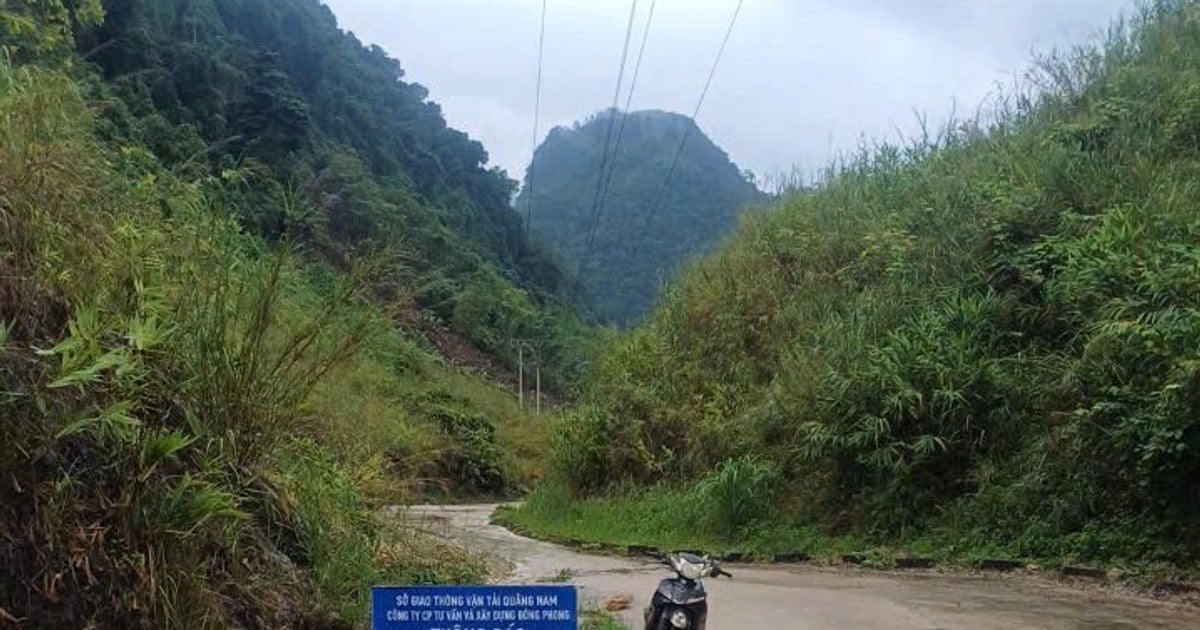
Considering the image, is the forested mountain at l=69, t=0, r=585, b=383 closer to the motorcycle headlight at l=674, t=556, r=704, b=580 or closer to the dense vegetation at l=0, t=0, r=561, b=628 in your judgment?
the dense vegetation at l=0, t=0, r=561, b=628

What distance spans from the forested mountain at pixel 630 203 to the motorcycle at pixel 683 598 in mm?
21644

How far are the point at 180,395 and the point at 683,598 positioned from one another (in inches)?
101

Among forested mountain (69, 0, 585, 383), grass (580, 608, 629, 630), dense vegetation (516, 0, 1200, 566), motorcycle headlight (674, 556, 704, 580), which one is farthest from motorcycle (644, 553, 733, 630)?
forested mountain (69, 0, 585, 383)

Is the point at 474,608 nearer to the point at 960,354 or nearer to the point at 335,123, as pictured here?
the point at 960,354

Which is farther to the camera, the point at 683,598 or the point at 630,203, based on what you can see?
the point at 630,203

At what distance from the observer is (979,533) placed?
10648mm

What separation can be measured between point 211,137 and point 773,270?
67.2 ft

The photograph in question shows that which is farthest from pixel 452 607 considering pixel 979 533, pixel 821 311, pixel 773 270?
pixel 773 270

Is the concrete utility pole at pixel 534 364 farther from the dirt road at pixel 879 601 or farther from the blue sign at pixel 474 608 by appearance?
the blue sign at pixel 474 608

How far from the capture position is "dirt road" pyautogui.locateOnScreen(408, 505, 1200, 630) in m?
6.97

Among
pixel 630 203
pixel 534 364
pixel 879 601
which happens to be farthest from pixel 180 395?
pixel 534 364

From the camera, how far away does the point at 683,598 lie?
4.66m

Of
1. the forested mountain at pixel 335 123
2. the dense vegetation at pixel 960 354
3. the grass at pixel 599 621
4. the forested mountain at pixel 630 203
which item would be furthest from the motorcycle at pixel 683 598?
the forested mountain at pixel 630 203

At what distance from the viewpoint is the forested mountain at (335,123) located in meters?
28.7
